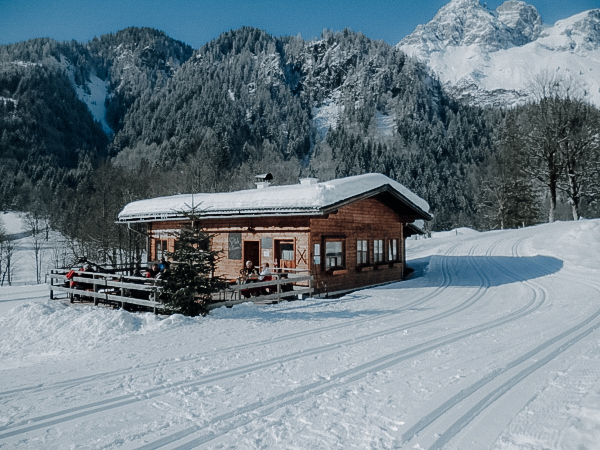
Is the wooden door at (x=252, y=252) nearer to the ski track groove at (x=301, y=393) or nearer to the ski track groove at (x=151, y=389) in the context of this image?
the ski track groove at (x=151, y=389)

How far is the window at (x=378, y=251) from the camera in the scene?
62.8ft

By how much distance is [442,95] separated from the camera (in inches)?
5094

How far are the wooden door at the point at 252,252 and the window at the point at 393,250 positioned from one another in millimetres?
6890

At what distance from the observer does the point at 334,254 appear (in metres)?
16.5

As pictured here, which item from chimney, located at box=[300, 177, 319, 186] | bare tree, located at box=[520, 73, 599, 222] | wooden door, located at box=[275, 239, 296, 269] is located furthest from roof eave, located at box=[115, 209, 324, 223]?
bare tree, located at box=[520, 73, 599, 222]

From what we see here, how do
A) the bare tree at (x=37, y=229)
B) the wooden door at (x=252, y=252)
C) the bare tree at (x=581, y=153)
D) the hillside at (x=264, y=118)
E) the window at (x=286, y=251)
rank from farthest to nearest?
the hillside at (x=264, y=118)
the bare tree at (x=37, y=229)
the bare tree at (x=581, y=153)
the wooden door at (x=252, y=252)
the window at (x=286, y=251)

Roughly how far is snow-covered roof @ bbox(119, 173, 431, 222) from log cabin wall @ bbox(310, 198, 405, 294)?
3.28 feet

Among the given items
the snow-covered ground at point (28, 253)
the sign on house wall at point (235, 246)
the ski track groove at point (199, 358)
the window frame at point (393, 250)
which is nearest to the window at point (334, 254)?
the ski track groove at point (199, 358)

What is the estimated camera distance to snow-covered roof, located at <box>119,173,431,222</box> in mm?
14830

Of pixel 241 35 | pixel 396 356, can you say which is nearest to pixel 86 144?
pixel 241 35

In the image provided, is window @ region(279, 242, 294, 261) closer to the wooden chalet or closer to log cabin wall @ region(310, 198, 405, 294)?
the wooden chalet

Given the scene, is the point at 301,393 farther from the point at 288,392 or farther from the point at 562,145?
the point at 562,145

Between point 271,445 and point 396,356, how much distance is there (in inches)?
151

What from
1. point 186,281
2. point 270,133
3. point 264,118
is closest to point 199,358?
point 186,281
